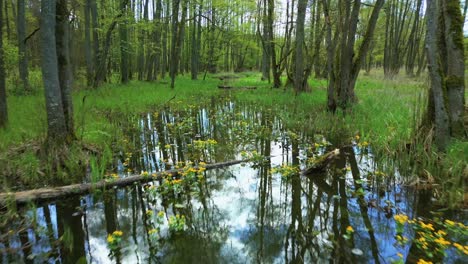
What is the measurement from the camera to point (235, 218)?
3.54 meters

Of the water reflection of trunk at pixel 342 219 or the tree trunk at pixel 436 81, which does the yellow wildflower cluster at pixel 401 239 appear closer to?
the water reflection of trunk at pixel 342 219

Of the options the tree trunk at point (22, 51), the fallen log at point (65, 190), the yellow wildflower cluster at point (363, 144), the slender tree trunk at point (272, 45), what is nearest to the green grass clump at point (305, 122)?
the yellow wildflower cluster at point (363, 144)

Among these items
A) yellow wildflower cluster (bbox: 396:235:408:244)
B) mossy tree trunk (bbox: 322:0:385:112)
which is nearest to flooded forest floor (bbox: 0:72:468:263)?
yellow wildflower cluster (bbox: 396:235:408:244)

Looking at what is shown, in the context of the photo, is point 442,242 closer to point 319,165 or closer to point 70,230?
point 319,165

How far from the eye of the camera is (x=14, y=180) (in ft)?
13.9

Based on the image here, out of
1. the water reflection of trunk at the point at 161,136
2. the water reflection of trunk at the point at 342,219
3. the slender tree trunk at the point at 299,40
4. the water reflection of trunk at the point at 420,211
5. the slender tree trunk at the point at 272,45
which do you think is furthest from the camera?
the slender tree trunk at the point at 272,45

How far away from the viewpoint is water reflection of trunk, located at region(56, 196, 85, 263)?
279cm

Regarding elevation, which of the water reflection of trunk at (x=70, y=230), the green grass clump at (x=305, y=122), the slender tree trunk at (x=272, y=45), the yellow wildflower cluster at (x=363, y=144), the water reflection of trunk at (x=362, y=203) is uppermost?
the slender tree trunk at (x=272, y=45)

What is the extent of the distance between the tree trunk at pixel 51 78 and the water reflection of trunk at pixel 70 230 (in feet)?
5.10

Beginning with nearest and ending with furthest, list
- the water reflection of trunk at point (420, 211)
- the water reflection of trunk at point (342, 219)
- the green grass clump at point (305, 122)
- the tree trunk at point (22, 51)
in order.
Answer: the water reflection of trunk at point (420, 211), the water reflection of trunk at point (342, 219), the green grass clump at point (305, 122), the tree trunk at point (22, 51)

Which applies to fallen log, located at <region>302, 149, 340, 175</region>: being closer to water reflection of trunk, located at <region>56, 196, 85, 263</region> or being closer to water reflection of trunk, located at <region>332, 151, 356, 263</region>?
water reflection of trunk, located at <region>332, 151, 356, 263</region>

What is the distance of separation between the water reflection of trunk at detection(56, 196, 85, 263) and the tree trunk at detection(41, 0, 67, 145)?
155 cm

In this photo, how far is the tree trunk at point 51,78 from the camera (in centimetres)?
447

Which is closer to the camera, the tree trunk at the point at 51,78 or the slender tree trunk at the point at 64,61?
the tree trunk at the point at 51,78
